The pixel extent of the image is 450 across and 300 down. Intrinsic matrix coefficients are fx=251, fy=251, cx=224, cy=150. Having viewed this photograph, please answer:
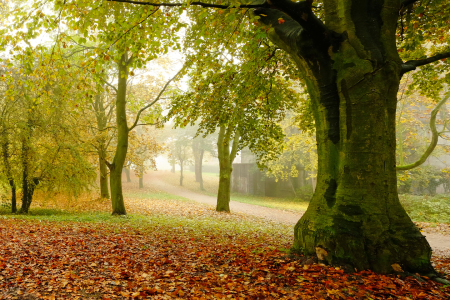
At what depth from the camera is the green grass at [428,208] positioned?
571 inches

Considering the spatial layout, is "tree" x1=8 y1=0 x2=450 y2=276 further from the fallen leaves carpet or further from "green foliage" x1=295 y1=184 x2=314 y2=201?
"green foliage" x1=295 y1=184 x2=314 y2=201

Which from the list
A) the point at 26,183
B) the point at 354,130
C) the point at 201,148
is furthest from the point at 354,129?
the point at 201,148

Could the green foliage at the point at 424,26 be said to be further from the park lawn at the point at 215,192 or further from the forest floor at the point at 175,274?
the park lawn at the point at 215,192

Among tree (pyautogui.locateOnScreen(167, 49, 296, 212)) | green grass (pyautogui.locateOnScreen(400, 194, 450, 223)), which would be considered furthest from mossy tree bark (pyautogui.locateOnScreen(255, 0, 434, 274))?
green grass (pyautogui.locateOnScreen(400, 194, 450, 223))

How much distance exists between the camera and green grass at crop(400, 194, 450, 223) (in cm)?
1449

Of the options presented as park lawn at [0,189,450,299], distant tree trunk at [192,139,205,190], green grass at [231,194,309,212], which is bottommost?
green grass at [231,194,309,212]

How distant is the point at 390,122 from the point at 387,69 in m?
0.85

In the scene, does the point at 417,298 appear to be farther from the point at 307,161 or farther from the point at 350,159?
the point at 307,161

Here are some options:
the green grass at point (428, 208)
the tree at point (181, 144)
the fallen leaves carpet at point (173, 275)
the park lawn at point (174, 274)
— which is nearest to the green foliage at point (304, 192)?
the green grass at point (428, 208)

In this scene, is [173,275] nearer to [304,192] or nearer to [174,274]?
[174,274]

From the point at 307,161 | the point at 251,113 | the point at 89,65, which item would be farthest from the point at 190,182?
the point at 89,65

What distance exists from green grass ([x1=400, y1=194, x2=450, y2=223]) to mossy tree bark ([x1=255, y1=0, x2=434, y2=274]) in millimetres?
14332

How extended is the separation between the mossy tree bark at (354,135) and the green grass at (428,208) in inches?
564

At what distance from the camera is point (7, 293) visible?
3.29 metres
